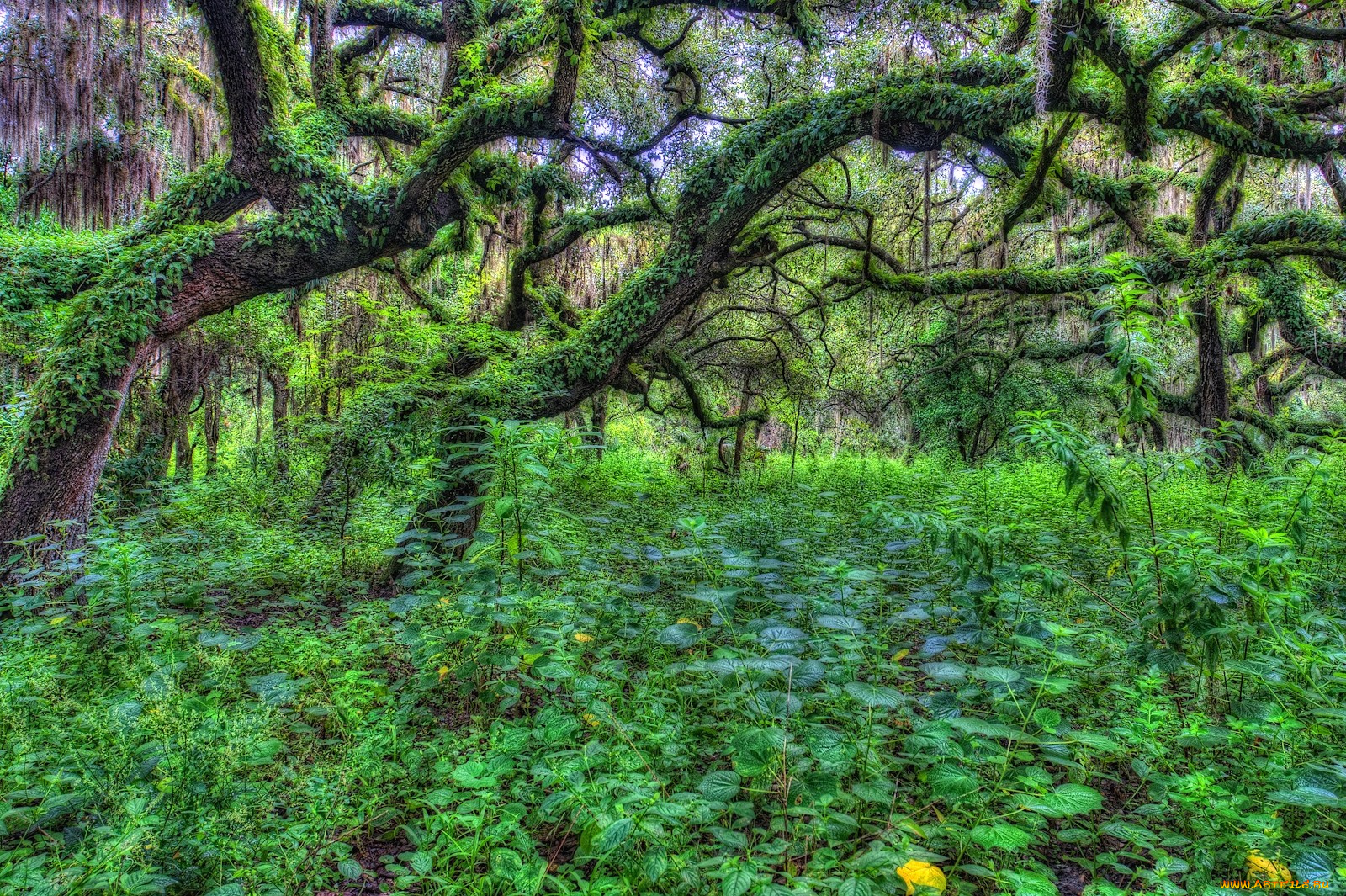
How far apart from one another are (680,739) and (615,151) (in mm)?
6823

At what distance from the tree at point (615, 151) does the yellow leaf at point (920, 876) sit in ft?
13.0

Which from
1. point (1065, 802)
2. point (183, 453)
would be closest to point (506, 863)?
point (1065, 802)

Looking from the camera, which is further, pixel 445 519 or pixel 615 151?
pixel 615 151

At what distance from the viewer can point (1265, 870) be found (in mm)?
1464

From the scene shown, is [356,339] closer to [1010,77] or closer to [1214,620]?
[1010,77]

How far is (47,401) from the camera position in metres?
4.70

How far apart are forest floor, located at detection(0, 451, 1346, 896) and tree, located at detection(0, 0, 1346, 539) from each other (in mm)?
2265

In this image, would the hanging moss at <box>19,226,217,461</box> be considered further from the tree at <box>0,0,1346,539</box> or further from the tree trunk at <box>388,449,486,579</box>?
the tree trunk at <box>388,449,486,579</box>

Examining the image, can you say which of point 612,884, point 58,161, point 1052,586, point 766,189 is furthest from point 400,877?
point 58,161

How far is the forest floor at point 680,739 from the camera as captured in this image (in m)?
1.64

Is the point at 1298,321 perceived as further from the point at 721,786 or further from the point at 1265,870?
the point at 721,786

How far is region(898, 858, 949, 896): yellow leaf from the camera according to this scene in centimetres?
144

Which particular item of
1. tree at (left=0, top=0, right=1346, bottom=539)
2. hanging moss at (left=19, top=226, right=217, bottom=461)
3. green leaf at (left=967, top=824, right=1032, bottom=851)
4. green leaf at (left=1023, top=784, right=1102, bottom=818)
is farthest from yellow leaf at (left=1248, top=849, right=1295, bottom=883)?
hanging moss at (left=19, top=226, right=217, bottom=461)

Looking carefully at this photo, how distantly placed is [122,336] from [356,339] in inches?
186
